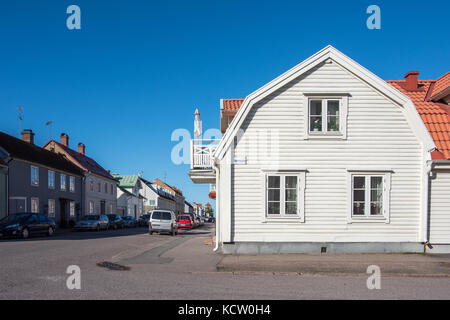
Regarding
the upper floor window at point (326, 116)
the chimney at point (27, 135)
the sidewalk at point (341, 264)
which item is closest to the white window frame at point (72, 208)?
the chimney at point (27, 135)

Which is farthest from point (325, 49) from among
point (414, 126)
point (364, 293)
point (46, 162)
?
point (46, 162)

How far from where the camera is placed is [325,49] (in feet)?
41.5

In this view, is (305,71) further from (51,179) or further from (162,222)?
(51,179)

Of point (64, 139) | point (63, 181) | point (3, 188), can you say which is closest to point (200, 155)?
point (3, 188)

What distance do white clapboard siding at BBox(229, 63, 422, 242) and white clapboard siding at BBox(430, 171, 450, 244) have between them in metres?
0.51

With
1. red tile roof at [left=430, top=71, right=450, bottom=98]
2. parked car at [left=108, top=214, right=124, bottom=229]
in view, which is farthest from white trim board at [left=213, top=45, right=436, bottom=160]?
parked car at [left=108, top=214, right=124, bottom=229]

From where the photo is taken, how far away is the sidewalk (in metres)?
9.46

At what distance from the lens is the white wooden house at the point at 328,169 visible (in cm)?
1253

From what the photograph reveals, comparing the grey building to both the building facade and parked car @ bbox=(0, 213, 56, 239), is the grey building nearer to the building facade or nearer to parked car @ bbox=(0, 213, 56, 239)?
parked car @ bbox=(0, 213, 56, 239)

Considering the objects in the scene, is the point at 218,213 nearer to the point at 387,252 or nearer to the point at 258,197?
the point at 258,197

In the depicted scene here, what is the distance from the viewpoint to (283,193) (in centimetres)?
1266

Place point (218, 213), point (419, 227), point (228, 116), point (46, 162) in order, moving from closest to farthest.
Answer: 1. point (419, 227)
2. point (218, 213)
3. point (228, 116)
4. point (46, 162)
